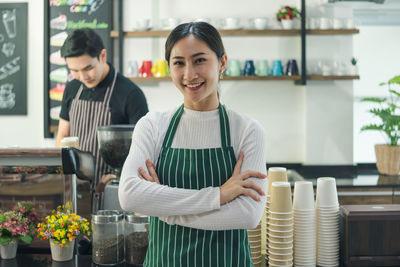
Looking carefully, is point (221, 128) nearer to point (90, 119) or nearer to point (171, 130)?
point (171, 130)

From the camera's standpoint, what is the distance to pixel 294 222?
1.68m

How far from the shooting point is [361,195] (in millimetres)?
3727

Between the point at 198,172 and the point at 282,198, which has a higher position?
the point at 198,172

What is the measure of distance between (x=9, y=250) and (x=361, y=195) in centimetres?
271

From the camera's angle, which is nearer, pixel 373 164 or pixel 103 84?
pixel 103 84

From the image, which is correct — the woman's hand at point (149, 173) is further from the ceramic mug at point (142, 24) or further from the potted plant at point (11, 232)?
the ceramic mug at point (142, 24)

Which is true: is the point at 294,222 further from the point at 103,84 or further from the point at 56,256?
the point at 103,84

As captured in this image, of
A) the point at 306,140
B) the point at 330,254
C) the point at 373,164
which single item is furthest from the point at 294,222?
the point at 373,164

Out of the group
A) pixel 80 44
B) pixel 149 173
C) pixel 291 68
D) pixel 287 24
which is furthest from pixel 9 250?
pixel 287 24

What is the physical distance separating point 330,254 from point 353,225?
5.1 inches

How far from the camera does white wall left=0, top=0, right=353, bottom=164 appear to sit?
177 inches

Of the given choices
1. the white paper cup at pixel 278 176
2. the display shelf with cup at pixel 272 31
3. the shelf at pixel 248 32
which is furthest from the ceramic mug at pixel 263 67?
the white paper cup at pixel 278 176

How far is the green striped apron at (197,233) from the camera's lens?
1329 millimetres

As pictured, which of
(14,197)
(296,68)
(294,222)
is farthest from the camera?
(296,68)
